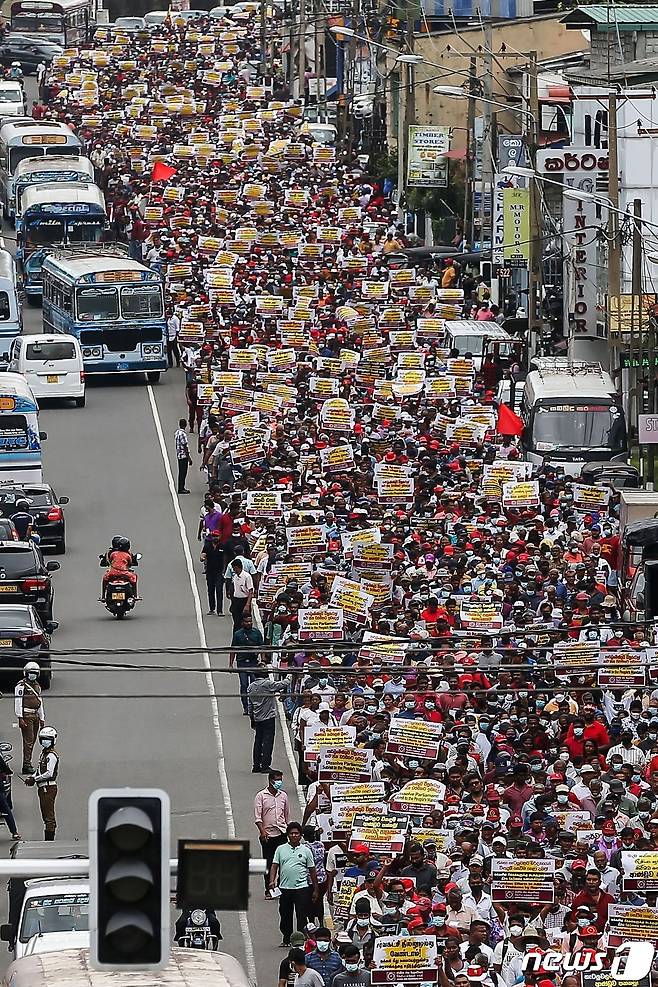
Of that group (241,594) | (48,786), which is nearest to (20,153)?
(241,594)

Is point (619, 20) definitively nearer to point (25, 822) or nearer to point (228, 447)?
point (228, 447)

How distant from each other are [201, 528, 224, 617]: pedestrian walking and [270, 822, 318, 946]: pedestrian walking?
13.0 metres

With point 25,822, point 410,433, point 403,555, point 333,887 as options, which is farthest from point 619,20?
point 333,887

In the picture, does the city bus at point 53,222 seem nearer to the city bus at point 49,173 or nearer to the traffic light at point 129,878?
the city bus at point 49,173

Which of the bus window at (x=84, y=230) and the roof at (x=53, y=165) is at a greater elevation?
the roof at (x=53, y=165)

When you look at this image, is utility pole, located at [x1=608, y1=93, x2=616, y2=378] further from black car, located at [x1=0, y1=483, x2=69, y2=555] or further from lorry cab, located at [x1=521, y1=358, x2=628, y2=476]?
black car, located at [x1=0, y1=483, x2=69, y2=555]

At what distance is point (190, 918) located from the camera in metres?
20.7

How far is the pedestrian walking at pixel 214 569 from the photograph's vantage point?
115 feet

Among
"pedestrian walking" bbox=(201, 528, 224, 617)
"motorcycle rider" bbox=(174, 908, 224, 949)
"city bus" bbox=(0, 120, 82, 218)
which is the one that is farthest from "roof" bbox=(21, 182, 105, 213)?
"motorcycle rider" bbox=(174, 908, 224, 949)

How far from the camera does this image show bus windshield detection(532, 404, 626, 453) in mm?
41066

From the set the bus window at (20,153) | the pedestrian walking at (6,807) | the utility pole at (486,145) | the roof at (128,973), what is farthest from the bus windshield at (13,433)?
the bus window at (20,153)

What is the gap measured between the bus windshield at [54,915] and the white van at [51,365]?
101 feet

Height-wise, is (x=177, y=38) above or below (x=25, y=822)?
above

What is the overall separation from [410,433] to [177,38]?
6089 centimetres
